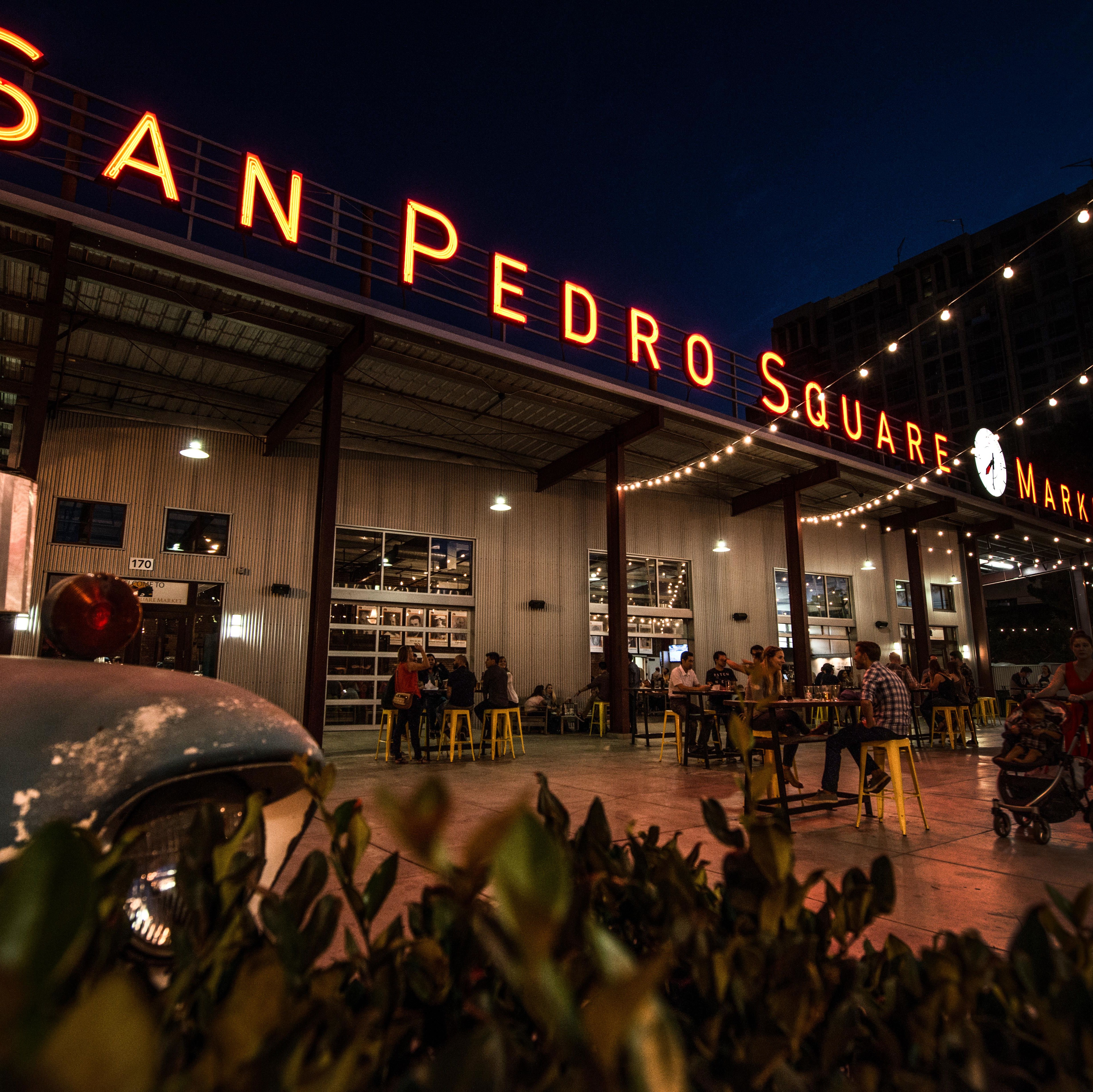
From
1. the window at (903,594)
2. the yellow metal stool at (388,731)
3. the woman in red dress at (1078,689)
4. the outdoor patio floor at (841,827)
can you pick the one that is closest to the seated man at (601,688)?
the outdoor patio floor at (841,827)

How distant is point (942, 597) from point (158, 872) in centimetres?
2212

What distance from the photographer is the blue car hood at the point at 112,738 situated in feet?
3.19

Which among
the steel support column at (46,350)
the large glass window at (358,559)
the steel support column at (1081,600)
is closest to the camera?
the steel support column at (46,350)

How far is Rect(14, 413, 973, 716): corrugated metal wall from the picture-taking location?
10156mm

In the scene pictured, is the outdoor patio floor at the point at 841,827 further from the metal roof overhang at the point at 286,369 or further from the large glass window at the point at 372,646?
the metal roof overhang at the point at 286,369

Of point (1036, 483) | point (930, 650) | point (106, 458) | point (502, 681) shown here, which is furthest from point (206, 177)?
point (1036, 483)

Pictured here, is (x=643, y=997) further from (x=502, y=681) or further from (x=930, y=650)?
(x=930, y=650)

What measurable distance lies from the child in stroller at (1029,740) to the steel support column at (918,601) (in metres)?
14.2

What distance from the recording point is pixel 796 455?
13.5 meters

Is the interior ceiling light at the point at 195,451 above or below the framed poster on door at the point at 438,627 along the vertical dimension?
above

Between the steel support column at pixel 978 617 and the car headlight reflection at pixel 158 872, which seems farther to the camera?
the steel support column at pixel 978 617

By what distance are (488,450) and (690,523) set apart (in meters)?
5.37

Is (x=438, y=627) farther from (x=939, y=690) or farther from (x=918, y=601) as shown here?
Result: (x=918, y=601)

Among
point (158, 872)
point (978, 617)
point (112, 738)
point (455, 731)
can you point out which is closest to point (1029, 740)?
point (158, 872)
